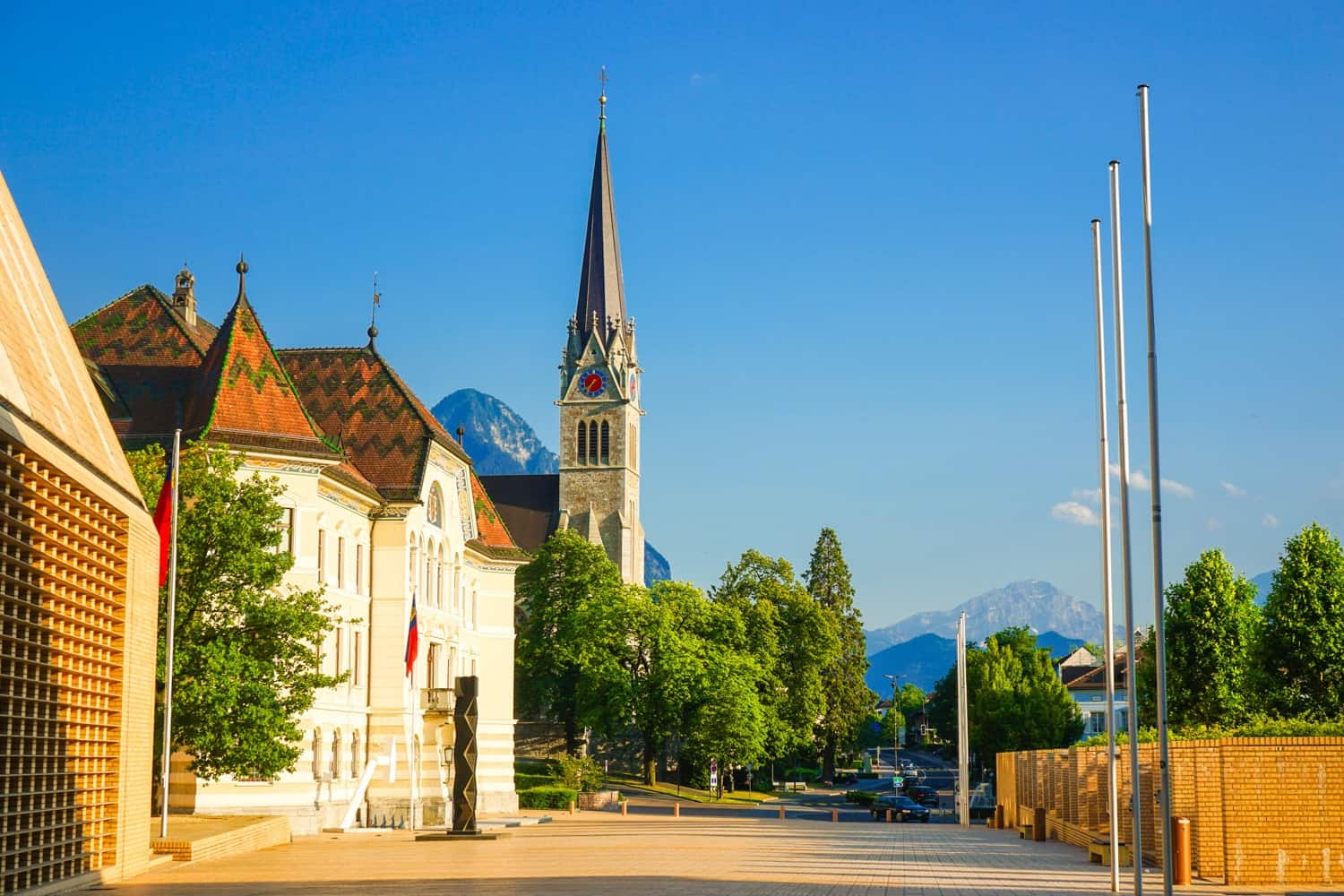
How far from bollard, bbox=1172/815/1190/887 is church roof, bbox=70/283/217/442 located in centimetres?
2983

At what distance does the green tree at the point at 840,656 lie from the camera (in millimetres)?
105688

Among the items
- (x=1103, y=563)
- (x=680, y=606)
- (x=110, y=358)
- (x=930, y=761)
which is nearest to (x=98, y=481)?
(x=1103, y=563)

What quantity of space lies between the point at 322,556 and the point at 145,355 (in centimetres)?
826

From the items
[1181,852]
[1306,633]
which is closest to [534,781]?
[1306,633]

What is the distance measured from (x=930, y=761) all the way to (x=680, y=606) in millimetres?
111195

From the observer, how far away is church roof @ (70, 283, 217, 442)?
1786 inches

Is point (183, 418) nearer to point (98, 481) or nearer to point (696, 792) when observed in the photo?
point (98, 481)

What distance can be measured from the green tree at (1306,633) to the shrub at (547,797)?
29.8m

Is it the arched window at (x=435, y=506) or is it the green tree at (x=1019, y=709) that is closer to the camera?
the arched window at (x=435, y=506)

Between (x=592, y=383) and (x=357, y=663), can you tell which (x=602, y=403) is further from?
(x=357, y=663)

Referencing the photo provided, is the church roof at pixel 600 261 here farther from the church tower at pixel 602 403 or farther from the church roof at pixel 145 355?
the church roof at pixel 145 355

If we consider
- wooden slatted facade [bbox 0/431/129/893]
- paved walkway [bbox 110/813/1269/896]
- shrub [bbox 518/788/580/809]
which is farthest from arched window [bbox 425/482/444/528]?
wooden slatted facade [bbox 0/431/129/893]

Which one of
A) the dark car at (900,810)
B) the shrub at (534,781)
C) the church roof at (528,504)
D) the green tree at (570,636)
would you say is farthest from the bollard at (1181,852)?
the church roof at (528,504)

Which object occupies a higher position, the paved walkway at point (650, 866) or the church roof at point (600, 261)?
the church roof at point (600, 261)
